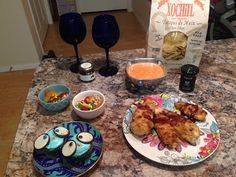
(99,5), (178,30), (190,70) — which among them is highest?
(178,30)

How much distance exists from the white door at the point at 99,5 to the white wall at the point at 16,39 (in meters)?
1.19

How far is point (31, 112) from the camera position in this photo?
0.82 metres

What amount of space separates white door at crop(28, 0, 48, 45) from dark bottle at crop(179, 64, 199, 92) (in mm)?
2045

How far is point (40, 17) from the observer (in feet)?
9.36

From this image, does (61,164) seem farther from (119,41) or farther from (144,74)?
(119,41)

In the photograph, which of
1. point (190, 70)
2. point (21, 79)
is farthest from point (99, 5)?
point (190, 70)

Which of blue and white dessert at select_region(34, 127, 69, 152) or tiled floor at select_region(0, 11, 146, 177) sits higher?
blue and white dessert at select_region(34, 127, 69, 152)

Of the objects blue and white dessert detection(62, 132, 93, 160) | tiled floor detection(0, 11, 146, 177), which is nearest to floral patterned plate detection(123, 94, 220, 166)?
blue and white dessert detection(62, 132, 93, 160)

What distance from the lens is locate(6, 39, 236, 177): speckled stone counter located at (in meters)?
0.63

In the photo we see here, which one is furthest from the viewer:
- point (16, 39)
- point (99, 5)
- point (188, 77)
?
point (99, 5)

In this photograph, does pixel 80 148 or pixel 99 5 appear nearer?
pixel 80 148

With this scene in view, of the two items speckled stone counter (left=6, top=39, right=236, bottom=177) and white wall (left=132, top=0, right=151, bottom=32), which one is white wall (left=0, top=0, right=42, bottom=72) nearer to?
white wall (left=132, top=0, right=151, bottom=32)

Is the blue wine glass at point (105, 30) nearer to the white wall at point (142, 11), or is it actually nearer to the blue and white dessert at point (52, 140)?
the blue and white dessert at point (52, 140)

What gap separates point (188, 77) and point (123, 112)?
10.3 inches
